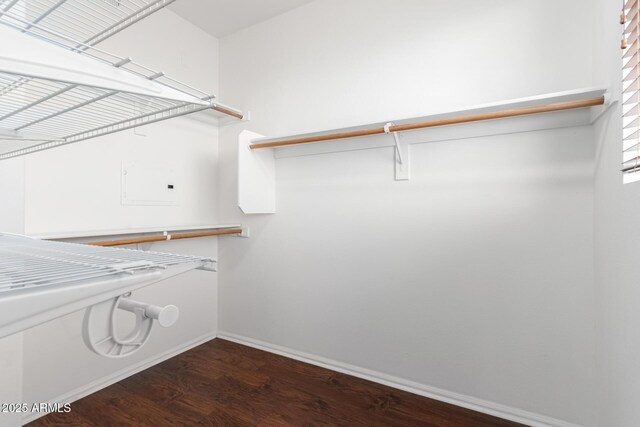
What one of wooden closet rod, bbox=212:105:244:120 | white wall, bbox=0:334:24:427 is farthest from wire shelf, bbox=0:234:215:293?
wooden closet rod, bbox=212:105:244:120

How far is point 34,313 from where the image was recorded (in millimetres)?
394

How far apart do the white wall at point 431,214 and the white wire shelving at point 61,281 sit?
1399 millimetres

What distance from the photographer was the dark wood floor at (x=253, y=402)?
1.53m

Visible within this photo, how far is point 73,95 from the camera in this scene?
72 cm

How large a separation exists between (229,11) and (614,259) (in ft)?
8.33

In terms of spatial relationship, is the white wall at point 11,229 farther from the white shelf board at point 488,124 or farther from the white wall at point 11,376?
the white shelf board at point 488,124

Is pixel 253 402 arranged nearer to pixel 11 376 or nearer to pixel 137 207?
pixel 11 376

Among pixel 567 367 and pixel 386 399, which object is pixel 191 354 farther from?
pixel 567 367

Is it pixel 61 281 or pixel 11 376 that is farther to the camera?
pixel 11 376

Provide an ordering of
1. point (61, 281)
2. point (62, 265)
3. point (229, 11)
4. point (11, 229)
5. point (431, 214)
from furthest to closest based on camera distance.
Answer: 1. point (229, 11)
2. point (431, 214)
3. point (11, 229)
4. point (62, 265)
5. point (61, 281)

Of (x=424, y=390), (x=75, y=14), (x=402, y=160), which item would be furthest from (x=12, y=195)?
(x=424, y=390)

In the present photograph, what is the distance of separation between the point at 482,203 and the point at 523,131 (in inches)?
15.2

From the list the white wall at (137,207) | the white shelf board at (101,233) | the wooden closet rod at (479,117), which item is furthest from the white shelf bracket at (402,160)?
the white wall at (137,207)

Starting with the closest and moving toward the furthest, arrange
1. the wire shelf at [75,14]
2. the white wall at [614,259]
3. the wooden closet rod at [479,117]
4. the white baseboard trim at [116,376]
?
the wire shelf at [75,14] < the white wall at [614,259] < the wooden closet rod at [479,117] < the white baseboard trim at [116,376]
